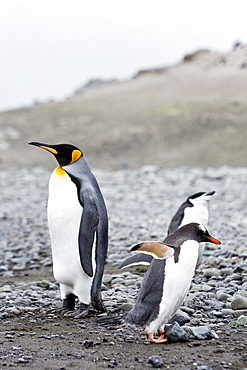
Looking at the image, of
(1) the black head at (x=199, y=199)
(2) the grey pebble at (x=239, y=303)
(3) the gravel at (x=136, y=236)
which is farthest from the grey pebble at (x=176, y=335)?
(1) the black head at (x=199, y=199)

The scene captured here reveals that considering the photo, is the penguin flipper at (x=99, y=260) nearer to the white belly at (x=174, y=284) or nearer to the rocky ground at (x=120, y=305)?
the rocky ground at (x=120, y=305)

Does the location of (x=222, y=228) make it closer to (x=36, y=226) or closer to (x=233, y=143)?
(x=36, y=226)

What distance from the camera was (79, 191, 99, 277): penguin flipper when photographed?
4.29 meters

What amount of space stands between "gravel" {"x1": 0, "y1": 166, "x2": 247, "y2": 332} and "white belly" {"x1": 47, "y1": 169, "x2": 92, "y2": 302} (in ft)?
1.02

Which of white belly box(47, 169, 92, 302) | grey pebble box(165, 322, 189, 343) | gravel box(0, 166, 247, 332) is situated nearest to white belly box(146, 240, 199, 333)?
grey pebble box(165, 322, 189, 343)

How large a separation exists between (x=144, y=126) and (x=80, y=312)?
823 inches

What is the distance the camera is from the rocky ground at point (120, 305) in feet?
10.7

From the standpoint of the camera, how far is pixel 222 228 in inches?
337

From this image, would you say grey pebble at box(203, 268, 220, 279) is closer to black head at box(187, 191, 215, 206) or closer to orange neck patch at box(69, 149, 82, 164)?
black head at box(187, 191, 215, 206)

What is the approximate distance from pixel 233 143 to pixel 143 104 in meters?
7.39

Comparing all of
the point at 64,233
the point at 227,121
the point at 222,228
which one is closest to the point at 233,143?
the point at 227,121

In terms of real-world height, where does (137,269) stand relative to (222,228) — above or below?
above

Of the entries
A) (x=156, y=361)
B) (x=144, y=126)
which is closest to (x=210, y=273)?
(x=156, y=361)

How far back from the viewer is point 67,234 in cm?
441
